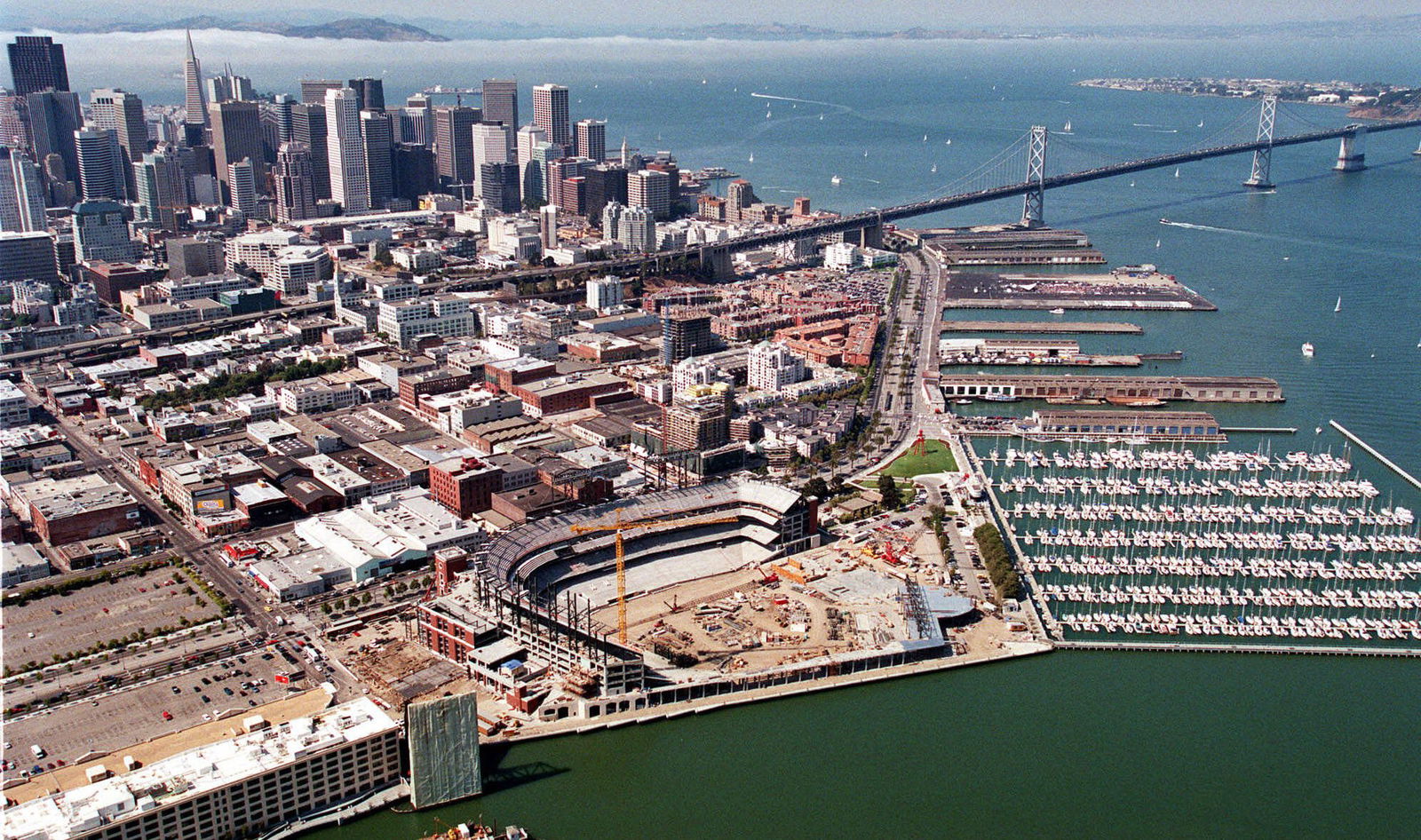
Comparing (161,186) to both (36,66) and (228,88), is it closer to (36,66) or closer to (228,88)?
(36,66)

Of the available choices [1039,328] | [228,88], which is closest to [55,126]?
[228,88]

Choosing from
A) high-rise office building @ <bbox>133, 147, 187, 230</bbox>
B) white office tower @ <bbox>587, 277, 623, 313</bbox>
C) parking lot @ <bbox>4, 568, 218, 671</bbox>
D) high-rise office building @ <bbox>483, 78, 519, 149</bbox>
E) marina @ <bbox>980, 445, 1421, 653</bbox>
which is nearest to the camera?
parking lot @ <bbox>4, 568, 218, 671</bbox>

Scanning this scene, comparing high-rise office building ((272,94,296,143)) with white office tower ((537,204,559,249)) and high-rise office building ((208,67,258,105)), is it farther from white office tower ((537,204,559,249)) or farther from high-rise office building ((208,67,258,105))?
white office tower ((537,204,559,249))

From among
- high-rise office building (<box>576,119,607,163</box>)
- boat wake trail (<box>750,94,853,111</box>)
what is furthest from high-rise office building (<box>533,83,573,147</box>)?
boat wake trail (<box>750,94,853,111</box>)

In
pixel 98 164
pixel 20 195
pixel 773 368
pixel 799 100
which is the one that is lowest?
pixel 773 368

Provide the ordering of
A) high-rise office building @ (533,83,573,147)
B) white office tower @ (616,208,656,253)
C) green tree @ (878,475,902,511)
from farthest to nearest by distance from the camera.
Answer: high-rise office building @ (533,83,573,147) < white office tower @ (616,208,656,253) < green tree @ (878,475,902,511)

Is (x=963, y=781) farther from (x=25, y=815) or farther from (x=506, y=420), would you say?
(x=506, y=420)
